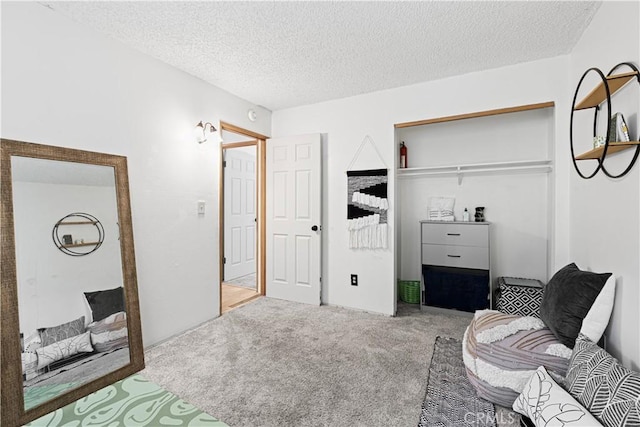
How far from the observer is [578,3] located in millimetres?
1853

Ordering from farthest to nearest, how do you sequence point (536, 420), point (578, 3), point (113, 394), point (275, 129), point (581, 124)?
point (275, 129)
point (581, 124)
point (578, 3)
point (113, 394)
point (536, 420)

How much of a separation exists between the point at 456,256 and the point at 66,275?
11.3 feet

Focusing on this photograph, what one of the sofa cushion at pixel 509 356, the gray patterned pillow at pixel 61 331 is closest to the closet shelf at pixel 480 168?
the sofa cushion at pixel 509 356

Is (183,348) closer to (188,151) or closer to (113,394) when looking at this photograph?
(113,394)

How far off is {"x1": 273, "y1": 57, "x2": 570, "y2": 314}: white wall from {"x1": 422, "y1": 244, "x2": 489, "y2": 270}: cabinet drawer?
435 mm

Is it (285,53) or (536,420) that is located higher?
(285,53)

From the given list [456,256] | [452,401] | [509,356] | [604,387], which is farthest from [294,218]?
[604,387]

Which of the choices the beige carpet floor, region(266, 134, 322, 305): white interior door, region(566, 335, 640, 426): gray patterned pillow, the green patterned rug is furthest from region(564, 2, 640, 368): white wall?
region(266, 134, 322, 305): white interior door

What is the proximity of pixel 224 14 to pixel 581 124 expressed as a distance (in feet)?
9.01

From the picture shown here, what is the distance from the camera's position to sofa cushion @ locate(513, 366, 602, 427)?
1.07 meters

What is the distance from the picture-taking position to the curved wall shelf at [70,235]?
6.14ft

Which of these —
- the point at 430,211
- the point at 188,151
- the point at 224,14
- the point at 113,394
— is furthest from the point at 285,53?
the point at 113,394

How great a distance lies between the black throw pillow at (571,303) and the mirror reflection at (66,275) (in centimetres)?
283

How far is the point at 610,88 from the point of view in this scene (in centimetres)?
161
